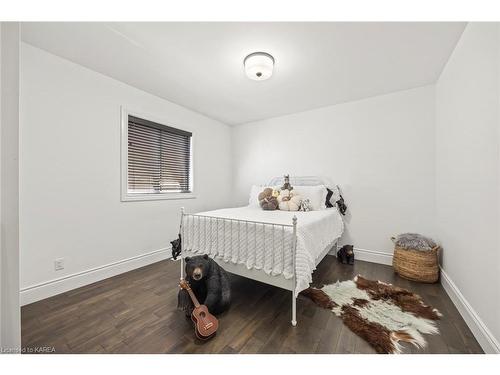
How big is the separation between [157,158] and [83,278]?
169 centimetres

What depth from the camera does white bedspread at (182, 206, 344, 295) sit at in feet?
5.15

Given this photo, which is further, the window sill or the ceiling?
the window sill

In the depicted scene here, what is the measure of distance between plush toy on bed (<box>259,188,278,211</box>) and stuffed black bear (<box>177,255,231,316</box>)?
3.95ft

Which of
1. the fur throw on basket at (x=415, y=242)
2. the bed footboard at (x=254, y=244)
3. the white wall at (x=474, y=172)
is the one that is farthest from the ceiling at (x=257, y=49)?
the fur throw on basket at (x=415, y=242)

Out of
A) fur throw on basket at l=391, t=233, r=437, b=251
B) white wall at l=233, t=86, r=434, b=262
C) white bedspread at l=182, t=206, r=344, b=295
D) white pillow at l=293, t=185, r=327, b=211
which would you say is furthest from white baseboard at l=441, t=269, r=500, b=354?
white pillow at l=293, t=185, r=327, b=211

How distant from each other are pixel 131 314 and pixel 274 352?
3.95 feet

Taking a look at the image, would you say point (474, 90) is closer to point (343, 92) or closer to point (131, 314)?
point (343, 92)

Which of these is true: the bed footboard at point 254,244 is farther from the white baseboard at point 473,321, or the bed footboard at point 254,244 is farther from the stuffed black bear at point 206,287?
the white baseboard at point 473,321

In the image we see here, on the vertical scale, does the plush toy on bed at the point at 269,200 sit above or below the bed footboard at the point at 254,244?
above

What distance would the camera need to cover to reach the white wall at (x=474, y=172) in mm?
1246

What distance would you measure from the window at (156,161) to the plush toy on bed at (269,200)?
4.35ft

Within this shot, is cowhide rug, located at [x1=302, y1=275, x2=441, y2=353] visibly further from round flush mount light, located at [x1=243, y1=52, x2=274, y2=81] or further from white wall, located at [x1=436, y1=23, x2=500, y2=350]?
round flush mount light, located at [x1=243, y1=52, x2=274, y2=81]

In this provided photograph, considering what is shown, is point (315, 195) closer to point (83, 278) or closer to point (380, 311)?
point (380, 311)
